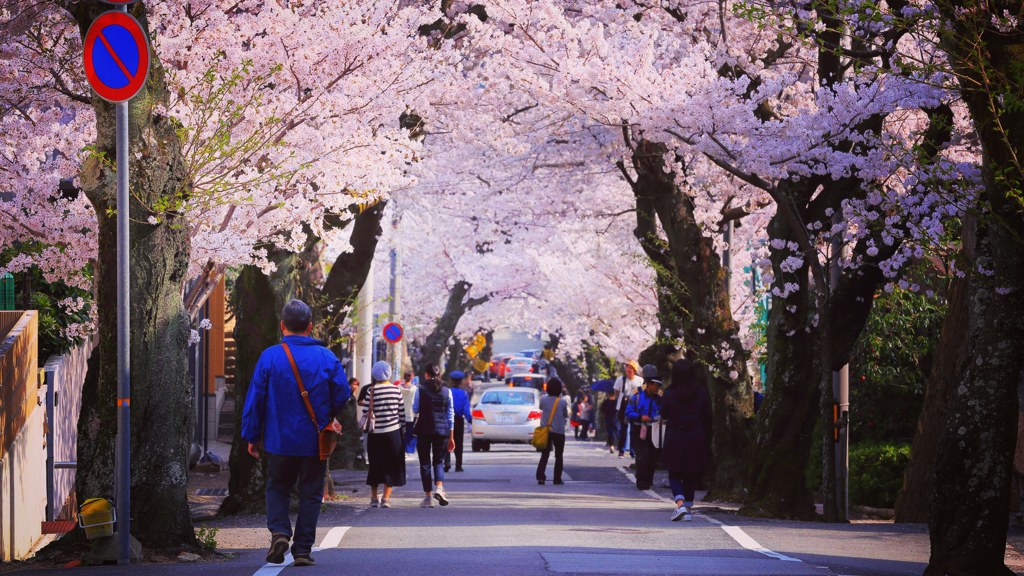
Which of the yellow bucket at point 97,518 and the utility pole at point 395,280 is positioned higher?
the utility pole at point 395,280

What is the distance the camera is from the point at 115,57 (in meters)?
9.50

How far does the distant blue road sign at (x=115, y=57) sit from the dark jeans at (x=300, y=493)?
8.54 ft

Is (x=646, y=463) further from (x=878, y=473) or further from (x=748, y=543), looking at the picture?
(x=748, y=543)

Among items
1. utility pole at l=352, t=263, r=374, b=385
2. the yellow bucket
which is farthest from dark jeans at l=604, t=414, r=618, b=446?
the yellow bucket

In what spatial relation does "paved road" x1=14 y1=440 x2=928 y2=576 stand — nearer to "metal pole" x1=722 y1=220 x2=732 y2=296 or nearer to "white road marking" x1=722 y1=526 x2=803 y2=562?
"white road marking" x1=722 y1=526 x2=803 y2=562

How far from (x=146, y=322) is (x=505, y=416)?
26129mm

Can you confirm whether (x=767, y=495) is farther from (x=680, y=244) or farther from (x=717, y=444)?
(x=680, y=244)

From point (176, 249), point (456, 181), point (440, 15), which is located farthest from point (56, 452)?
point (456, 181)

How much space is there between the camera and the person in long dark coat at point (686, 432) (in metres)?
15.9

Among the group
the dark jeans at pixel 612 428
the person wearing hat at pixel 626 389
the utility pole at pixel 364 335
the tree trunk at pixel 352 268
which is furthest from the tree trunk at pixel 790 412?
the dark jeans at pixel 612 428

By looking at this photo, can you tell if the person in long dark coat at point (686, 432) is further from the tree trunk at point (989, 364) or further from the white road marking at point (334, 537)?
the tree trunk at point (989, 364)

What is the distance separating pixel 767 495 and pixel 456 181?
58.2 ft

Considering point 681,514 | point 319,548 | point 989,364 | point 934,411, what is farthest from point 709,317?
point 989,364

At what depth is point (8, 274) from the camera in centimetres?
1623
